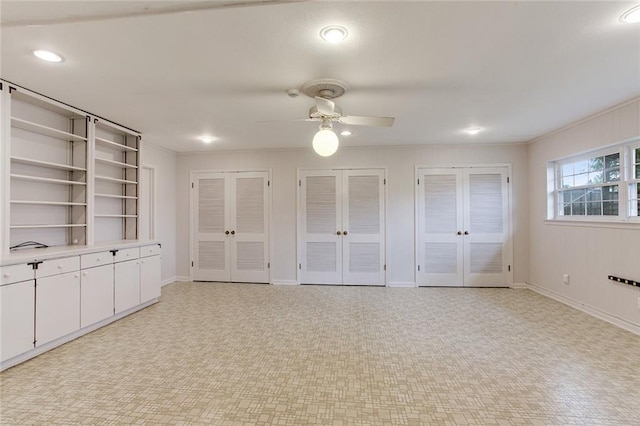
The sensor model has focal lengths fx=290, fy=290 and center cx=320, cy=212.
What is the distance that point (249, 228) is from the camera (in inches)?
216

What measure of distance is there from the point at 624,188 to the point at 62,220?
21.5 feet

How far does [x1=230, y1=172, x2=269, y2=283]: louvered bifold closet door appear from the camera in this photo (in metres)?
5.45

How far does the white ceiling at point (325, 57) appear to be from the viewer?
172cm

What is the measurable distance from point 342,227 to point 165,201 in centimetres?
329

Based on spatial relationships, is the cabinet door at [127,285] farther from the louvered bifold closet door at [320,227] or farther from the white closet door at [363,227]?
the white closet door at [363,227]

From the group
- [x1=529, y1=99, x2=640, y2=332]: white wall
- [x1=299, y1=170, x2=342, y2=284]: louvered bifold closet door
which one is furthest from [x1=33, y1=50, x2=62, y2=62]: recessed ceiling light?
[x1=529, y1=99, x2=640, y2=332]: white wall

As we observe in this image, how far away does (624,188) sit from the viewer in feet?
11.0

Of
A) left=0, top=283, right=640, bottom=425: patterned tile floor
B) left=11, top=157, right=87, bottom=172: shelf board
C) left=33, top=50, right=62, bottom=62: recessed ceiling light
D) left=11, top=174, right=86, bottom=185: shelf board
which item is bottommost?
left=0, top=283, right=640, bottom=425: patterned tile floor

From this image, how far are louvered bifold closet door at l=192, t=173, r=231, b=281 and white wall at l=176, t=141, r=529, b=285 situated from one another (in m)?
0.19

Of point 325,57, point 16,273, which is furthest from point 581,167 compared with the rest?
point 16,273

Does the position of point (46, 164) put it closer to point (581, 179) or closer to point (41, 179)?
point (41, 179)

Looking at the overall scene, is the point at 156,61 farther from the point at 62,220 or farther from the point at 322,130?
the point at 62,220

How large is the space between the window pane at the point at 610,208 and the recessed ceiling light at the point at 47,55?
5778 millimetres

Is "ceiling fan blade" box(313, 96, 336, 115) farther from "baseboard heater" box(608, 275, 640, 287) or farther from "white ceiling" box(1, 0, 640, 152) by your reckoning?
"baseboard heater" box(608, 275, 640, 287)
